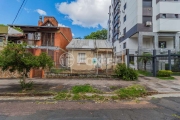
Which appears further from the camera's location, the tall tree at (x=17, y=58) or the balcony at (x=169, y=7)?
the balcony at (x=169, y=7)

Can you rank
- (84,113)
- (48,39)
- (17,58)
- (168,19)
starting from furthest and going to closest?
(168,19)
(48,39)
(17,58)
(84,113)

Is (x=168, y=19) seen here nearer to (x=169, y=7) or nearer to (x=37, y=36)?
(x=169, y=7)

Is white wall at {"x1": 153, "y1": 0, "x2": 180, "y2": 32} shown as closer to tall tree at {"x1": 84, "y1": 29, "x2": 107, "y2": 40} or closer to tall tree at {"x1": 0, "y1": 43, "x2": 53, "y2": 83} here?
tall tree at {"x1": 0, "y1": 43, "x2": 53, "y2": 83}

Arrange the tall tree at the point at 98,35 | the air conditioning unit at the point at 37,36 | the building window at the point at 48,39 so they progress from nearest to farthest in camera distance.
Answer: the air conditioning unit at the point at 37,36 → the building window at the point at 48,39 → the tall tree at the point at 98,35

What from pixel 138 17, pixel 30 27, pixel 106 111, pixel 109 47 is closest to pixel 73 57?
pixel 109 47

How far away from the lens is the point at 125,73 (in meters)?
11.1

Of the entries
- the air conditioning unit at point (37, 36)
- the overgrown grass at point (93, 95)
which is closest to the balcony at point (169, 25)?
the overgrown grass at point (93, 95)

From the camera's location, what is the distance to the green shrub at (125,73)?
11015 millimetres

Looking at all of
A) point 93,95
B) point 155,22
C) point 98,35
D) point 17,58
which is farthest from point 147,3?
point 98,35

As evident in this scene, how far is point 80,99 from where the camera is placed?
5703 mm

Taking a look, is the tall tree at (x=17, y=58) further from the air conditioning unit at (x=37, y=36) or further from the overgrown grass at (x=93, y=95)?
the air conditioning unit at (x=37, y=36)

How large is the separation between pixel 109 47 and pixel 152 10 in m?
11.0

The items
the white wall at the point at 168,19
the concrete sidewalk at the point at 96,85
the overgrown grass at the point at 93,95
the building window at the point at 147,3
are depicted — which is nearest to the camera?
the overgrown grass at the point at 93,95

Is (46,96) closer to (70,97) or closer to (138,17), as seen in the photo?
(70,97)
